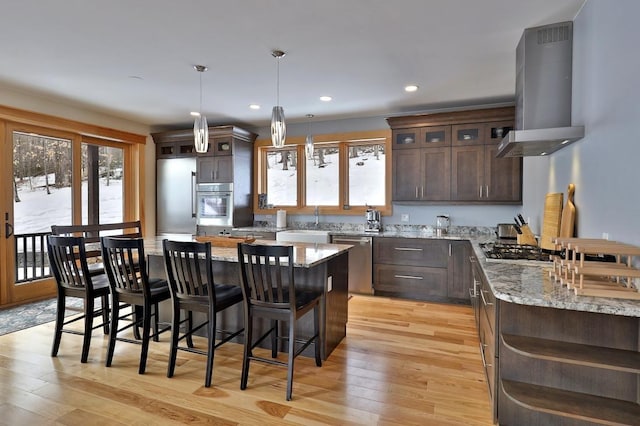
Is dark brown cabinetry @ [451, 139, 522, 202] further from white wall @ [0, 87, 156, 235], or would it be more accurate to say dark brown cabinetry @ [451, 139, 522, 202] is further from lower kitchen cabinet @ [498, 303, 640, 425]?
white wall @ [0, 87, 156, 235]

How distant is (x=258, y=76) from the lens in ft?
12.0

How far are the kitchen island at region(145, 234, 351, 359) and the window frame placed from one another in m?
2.23

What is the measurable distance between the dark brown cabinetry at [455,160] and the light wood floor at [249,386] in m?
1.98

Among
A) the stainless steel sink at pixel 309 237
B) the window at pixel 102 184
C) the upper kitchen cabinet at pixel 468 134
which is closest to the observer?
the upper kitchen cabinet at pixel 468 134

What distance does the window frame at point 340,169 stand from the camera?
521 cm

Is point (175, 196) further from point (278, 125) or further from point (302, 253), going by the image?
point (302, 253)

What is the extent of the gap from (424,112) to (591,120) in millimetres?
2807

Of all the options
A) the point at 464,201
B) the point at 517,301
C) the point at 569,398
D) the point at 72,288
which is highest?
the point at 464,201

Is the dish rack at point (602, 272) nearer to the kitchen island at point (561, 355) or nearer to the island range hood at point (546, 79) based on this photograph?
the kitchen island at point (561, 355)

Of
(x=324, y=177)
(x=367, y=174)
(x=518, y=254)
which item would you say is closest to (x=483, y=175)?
(x=367, y=174)

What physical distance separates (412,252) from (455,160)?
4.41 feet

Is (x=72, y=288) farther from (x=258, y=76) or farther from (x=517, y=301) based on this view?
(x=517, y=301)

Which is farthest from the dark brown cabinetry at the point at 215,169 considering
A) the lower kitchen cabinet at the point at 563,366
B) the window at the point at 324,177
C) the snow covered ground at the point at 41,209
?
the lower kitchen cabinet at the point at 563,366

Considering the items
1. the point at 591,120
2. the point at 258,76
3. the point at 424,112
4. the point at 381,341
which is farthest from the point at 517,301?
the point at 424,112
